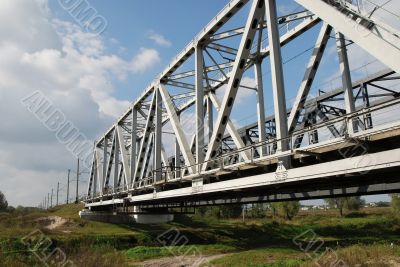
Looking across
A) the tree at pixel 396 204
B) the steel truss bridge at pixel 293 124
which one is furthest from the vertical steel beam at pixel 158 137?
the tree at pixel 396 204

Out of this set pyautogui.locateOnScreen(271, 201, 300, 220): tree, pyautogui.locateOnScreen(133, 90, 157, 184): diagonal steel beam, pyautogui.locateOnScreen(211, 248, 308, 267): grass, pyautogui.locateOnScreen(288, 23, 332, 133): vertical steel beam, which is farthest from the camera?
pyautogui.locateOnScreen(271, 201, 300, 220): tree

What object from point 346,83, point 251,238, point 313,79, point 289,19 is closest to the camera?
point 346,83

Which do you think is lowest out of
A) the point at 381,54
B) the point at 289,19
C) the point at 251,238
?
the point at 251,238

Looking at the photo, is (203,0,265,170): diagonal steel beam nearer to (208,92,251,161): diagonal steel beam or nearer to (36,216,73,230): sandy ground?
(208,92,251,161): diagonal steel beam

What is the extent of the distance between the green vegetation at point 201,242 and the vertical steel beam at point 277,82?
771 centimetres

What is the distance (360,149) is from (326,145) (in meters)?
0.97

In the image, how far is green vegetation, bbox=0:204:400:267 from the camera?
18.5 m

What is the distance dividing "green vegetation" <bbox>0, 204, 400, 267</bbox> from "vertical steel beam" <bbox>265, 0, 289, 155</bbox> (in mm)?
7714

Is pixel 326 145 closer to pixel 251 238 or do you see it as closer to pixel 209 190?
pixel 209 190

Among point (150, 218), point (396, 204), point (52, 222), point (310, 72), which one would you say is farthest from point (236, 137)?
point (396, 204)

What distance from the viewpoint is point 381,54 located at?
10688 mm

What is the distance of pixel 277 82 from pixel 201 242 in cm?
3068

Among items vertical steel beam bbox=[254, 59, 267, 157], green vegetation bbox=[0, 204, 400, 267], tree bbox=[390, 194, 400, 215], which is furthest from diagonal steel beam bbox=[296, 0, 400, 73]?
tree bbox=[390, 194, 400, 215]

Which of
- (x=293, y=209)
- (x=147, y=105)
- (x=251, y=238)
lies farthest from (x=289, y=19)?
(x=293, y=209)
